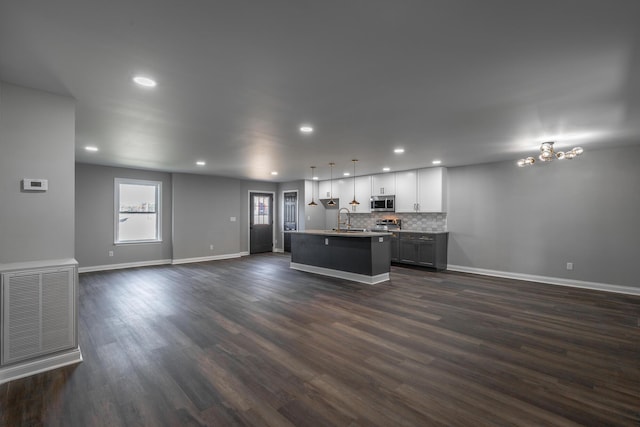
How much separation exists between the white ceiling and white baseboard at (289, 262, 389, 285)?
281cm

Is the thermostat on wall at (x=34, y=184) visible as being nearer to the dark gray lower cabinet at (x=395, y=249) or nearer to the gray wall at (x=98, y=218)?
the gray wall at (x=98, y=218)

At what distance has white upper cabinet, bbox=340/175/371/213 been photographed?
343 inches

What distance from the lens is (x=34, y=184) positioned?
270 centimetres

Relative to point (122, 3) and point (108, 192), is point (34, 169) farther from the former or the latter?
point (108, 192)

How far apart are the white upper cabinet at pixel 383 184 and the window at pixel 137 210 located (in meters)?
5.87

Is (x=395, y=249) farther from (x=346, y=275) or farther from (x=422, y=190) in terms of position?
(x=346, y=275)

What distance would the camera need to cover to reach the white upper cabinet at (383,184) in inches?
319

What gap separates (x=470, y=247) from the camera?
22.9ft

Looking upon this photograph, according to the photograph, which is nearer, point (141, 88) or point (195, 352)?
point (141, 88)

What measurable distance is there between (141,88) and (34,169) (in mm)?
1219

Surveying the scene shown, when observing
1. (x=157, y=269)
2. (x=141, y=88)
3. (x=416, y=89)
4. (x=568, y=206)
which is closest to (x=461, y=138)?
(x=416, y=89)

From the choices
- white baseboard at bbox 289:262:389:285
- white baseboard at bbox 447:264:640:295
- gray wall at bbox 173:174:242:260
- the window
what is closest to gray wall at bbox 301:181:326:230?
gray wall at bbox 173:174:242:260

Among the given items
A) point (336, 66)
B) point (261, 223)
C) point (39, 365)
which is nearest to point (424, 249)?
point (261, 223)

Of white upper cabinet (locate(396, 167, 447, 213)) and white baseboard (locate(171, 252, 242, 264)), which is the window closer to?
white baseboard (locate(171, 252, 242, 264))
